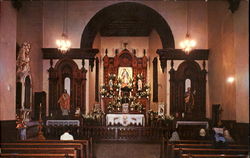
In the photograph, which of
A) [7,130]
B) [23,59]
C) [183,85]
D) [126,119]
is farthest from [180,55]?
[7,130]

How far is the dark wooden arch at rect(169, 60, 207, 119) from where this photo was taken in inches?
617

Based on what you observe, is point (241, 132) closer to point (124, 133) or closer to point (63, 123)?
point (124, 133)

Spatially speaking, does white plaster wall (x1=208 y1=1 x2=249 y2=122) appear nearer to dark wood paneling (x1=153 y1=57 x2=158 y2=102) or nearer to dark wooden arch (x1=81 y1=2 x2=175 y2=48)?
dark wooden arch (x1=81 y1=2 x2=175 y2=48)

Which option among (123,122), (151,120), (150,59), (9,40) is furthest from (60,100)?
(150,59)

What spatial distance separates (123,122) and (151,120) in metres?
1.37

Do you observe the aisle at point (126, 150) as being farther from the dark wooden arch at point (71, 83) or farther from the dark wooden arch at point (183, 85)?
the dark wooden arch at point (71, 83)

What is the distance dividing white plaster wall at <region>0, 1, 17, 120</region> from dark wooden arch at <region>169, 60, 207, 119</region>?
7.76 meters

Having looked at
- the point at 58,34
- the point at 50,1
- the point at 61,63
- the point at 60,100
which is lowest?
the point at 60,100

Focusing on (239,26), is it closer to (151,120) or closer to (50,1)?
(151,120)

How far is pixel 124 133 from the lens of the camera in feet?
47.2

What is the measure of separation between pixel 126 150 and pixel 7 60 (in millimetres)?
5155

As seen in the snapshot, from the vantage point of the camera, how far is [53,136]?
14289 millimetres

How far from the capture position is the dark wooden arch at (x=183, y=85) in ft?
51.4

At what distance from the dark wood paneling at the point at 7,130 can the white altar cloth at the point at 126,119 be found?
605cm
